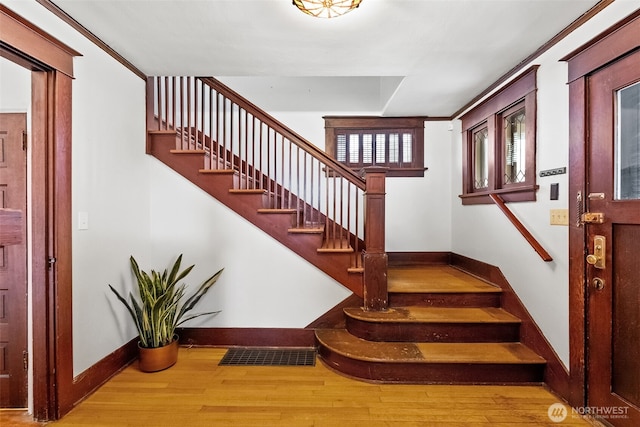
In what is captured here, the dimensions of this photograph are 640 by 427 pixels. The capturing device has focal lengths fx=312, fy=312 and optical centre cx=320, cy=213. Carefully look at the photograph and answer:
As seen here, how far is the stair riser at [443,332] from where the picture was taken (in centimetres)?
250

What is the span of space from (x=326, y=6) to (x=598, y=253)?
209 cm

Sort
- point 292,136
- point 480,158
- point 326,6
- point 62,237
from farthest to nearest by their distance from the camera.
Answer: point 480,158 < point 292,136 < point 62,237 < point 326,6

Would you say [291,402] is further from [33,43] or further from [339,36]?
[33,43]

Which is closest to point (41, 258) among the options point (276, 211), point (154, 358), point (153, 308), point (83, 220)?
point (83, 220)

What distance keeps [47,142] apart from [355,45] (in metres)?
2.06

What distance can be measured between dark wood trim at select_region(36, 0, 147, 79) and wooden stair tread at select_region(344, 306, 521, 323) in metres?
2.72

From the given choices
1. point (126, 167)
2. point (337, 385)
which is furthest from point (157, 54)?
point (337, 385)

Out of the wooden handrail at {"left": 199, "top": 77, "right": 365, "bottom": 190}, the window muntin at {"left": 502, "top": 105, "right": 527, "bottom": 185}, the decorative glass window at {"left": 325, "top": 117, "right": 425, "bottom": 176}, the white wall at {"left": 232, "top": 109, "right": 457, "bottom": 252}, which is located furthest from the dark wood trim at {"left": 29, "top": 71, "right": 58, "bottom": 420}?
the window muntin at {"left": 502, "top": 105, "right": 527, "bottom": 185}

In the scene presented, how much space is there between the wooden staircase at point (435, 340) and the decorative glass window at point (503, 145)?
943 millimetres

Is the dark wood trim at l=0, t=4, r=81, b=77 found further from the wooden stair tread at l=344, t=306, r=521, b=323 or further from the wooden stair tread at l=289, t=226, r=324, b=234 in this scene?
the wooden stair tread at l=344, t=306, r=521, b=323

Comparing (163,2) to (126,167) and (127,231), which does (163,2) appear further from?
(127,231)

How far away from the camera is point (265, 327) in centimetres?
284

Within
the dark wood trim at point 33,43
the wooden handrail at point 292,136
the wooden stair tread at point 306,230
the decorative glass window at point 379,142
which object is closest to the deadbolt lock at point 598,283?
the wooden handrail at point 292,136

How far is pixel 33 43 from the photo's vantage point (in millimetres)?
1708
